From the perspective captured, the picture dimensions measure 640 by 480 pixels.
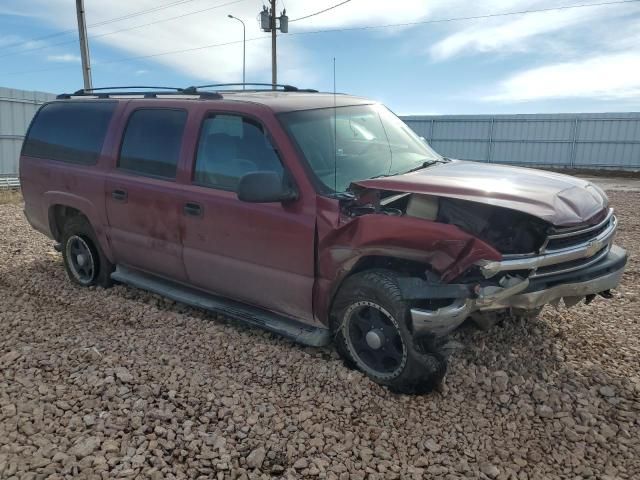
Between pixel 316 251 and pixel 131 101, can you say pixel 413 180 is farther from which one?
pixel 131 101

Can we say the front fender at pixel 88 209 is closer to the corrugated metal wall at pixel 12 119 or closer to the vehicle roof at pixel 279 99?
the vehicle roof at pixel 279 99

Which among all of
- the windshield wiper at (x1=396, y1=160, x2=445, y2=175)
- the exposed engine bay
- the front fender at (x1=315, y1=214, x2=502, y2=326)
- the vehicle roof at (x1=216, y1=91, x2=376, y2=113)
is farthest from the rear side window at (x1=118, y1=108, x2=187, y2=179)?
the exposed engine bay

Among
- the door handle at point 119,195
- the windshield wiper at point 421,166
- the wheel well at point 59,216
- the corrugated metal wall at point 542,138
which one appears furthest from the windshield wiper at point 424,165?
the corrugated metal wall at point 542,138

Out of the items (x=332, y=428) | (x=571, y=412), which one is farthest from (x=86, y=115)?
(x=571, y=412)

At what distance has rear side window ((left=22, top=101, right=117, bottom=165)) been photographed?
496cm

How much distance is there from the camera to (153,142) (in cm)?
446

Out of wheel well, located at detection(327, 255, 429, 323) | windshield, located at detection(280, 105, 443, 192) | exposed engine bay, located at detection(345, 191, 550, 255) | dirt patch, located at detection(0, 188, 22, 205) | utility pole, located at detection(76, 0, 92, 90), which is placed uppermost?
utility pole, located at detection(76, 0, 92, 90)

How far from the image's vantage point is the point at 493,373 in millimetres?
3373

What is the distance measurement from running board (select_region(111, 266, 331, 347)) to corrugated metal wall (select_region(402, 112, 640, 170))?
2435cm

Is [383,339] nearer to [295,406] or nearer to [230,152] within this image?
[295,406]

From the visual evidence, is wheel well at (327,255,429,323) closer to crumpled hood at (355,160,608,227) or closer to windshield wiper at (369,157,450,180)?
crumpled hood at (355,160,608,227)

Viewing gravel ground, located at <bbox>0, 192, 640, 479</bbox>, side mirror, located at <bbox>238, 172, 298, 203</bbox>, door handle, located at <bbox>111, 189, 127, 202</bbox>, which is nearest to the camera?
gravel ground, located at <bbox>0, 192, 640, 479</bbox>

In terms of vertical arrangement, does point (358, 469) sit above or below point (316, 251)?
below

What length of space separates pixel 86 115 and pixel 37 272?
2.10m
